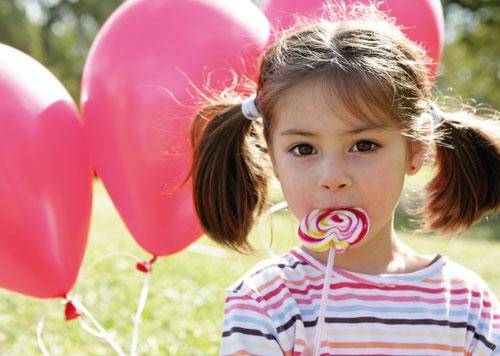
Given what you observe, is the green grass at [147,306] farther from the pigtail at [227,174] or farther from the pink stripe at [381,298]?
the pink stripe at [381,298]

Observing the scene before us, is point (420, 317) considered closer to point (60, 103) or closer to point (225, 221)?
point (225, 221)

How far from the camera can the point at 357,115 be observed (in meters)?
1.81

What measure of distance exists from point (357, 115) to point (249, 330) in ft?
1.80

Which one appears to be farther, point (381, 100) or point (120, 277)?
point (120, 277)

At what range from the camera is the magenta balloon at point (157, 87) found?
2264 millimetres

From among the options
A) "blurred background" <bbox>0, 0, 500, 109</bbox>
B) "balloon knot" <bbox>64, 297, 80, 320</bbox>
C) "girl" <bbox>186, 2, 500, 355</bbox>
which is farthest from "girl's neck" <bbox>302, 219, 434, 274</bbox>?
"blurred background" <bbox>0, 0, 500, 109</bbox>

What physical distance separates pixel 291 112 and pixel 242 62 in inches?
18.5

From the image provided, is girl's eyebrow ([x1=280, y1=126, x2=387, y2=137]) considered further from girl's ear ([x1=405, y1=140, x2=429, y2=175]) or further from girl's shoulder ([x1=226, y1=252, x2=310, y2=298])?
girl's shoulder ([x1=226, y1=252, x2=310, y2=298])

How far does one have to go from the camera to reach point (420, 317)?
1.89 meters

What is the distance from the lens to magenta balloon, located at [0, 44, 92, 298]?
2180 millimetres

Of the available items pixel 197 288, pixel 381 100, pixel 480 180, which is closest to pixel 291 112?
pixel 381 100

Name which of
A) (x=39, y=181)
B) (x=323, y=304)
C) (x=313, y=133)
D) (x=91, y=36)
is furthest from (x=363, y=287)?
(x=91, y=36)

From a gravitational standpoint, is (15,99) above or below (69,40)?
above

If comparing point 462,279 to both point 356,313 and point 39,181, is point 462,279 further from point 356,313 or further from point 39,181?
point 39,181
